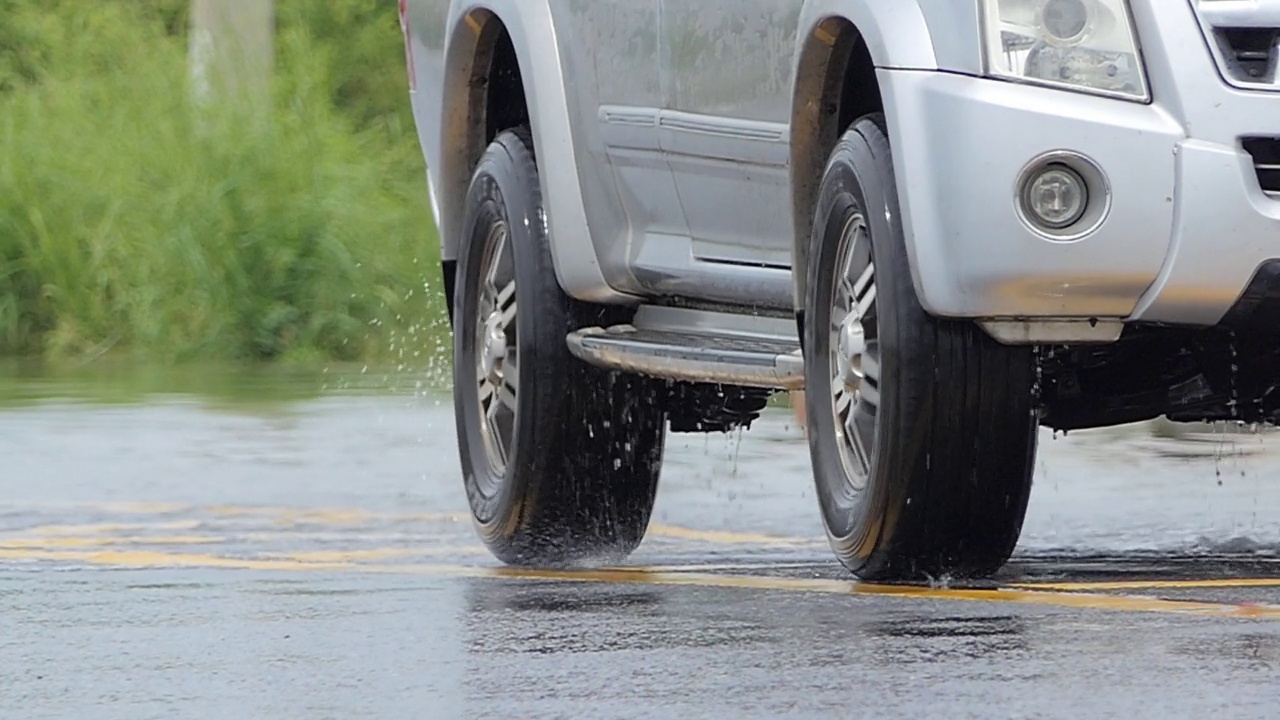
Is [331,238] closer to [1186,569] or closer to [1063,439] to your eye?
[1063,439]

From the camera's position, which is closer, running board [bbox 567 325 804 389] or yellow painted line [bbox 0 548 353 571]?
running board [bbox 567 325 804 389]

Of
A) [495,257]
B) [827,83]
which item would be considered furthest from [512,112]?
[827,83]

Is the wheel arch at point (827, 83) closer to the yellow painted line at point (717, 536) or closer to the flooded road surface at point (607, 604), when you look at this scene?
the flooded road surface at point (607, 604)

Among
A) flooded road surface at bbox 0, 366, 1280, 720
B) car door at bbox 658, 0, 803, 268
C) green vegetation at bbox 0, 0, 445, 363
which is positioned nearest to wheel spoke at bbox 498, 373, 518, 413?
flooded road surface at bbox 0, 366, 1280, 720

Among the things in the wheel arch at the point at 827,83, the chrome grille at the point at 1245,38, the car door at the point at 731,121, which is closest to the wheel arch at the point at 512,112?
the car door at the point at 731,121

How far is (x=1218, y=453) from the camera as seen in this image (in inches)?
424

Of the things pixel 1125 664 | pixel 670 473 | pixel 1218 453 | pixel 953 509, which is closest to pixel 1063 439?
pixel 1218 453

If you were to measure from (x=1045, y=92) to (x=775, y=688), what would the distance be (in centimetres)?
137

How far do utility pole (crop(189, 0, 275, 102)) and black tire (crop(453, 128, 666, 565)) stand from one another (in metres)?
11.3

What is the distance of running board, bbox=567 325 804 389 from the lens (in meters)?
6.58

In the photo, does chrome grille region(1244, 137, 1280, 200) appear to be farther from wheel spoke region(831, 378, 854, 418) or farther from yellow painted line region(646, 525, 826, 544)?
yellow painted line region(646, 525, 826, 544)

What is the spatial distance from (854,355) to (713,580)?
739 millimetres

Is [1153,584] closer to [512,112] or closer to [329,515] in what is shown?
[512,112]

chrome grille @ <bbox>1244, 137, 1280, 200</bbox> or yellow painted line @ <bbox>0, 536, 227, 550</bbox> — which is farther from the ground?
chrome grille @ <bbox>1244, 137, 1280, 200</bbox>
